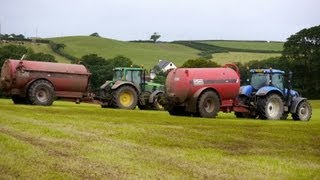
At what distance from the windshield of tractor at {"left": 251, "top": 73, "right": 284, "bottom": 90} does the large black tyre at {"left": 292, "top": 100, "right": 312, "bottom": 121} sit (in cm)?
126

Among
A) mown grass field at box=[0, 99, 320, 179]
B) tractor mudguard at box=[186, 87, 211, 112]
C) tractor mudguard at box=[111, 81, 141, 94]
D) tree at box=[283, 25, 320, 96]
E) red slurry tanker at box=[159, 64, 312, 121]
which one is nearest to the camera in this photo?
mown grass field at box=[0, 99, 320, 179]

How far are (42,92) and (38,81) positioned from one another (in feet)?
1.86

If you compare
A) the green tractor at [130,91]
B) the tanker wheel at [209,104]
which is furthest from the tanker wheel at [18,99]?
the tanker wheel at [209,104]

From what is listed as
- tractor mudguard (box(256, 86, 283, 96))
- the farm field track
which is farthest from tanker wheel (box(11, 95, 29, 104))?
the farm field track

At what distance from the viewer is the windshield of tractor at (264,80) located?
25.3m

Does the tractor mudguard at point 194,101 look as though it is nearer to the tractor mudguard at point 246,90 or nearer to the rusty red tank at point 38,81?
the tractor mudguard at point 246,90

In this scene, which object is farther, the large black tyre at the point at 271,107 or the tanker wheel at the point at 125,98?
the tanker wheel at the point at 125,98

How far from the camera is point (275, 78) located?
2538cm

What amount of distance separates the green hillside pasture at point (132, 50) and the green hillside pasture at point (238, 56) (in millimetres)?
6157

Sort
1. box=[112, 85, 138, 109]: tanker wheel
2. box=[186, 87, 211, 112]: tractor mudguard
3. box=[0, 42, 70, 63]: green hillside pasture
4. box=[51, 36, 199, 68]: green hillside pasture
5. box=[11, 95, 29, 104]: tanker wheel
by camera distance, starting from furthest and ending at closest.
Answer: box=[51, 36, 199, 68]: green hillside pasture < box=[0, 42, 70, 63]: green hillside pasture < box=[112, 85, 138, 109]: tanker wheel < box=[11, 95, 29, 104]: tanker wheel < box=[186, 87, 211, 112]: tractor mudguard

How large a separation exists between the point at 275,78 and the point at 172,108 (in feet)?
16.6

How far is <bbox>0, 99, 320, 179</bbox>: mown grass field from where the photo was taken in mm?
8664

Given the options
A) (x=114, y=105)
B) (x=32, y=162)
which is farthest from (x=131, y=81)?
(x=32, y=162)

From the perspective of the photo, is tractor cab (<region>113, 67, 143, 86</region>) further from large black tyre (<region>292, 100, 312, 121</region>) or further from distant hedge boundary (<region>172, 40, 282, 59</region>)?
distant hedge boundary (<region>172, 40, 282, 59</region>)
